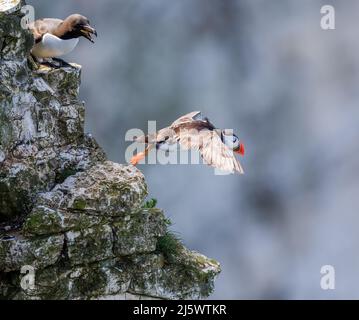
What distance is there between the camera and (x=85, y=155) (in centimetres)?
805

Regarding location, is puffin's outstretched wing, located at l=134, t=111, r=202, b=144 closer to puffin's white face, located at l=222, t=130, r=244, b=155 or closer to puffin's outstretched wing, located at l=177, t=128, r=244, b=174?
puffin's outstretched wing, located at l=177, t=128, r=244, b=174

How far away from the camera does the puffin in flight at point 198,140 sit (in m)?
8.16

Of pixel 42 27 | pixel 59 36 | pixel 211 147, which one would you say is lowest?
pixel 211 147

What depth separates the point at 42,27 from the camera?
845 centimetres

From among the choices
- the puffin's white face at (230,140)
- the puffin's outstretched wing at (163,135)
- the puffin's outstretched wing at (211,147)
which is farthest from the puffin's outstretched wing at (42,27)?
the puffin's white face at (230,140)

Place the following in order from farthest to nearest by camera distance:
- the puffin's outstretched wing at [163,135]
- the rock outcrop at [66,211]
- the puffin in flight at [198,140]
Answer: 1. the puffin's outstretched wing at [163,135]
2. the puffin in flight at [198,140]
3. the rock outcrop at [66,211]

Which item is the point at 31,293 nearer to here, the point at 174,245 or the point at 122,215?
the point at 122,215

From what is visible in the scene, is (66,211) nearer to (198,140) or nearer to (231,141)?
(198,140)

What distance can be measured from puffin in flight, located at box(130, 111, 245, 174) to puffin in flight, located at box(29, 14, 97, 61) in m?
1.15

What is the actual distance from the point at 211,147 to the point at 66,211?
164 cm

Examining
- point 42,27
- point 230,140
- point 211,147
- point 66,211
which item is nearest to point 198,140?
point 211,147

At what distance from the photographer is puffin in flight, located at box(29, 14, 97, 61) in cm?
830

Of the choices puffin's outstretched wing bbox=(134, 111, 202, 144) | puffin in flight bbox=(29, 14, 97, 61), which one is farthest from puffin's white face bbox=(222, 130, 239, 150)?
puffin in flight bbox=(29, 14, 97, 61)

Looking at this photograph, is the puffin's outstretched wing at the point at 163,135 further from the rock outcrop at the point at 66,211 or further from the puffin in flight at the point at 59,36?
the puffin in flight at the point at 59,36
